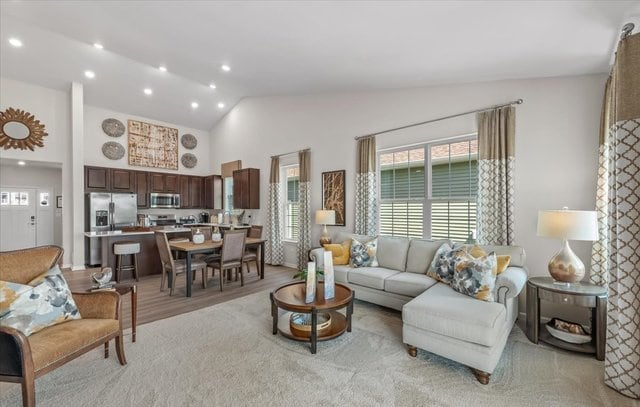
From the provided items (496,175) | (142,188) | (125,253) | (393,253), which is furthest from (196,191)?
(496,175)

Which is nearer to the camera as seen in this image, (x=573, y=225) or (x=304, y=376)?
(x=304, y=376)

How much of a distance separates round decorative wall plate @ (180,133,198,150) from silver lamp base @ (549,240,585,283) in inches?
350

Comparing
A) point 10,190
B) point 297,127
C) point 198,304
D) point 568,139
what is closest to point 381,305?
point 198,304

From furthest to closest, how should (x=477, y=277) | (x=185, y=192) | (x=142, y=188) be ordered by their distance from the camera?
(x=185, y=192)
(x=142, y=188)
(x=477, y=277)

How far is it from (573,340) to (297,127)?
17.5ft

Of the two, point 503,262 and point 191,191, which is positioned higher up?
point 191,191

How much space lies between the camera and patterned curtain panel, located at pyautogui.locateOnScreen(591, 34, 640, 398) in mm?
1930

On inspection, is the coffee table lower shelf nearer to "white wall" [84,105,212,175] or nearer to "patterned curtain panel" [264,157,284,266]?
"patterned curtain panel" [264,157,284,266]

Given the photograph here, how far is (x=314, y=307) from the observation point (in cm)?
252

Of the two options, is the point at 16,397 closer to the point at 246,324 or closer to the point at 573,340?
the point at 246,324

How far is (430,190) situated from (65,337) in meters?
4.29

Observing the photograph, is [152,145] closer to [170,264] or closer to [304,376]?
[170,264]

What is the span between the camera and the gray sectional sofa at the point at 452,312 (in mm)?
2152

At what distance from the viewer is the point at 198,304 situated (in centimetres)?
385
